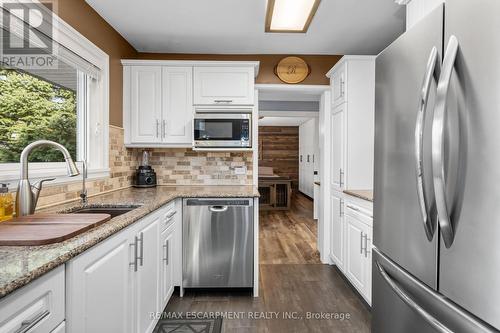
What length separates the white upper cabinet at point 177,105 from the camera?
10.0 ft

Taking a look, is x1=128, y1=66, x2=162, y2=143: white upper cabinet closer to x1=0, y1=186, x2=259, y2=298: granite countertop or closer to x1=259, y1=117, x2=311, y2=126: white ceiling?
x1=0, y1=186, x2=259, y2=298: granite countertop

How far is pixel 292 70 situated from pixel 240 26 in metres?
0.96

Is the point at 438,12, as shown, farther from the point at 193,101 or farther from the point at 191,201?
the point at 193,101

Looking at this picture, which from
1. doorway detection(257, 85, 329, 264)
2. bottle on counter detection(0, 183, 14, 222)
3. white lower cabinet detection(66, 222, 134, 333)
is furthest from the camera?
doorway detection(257, 85, 329, 264)

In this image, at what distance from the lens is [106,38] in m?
→ 2.70

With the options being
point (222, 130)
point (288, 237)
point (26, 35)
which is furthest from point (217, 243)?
point (288, 237)

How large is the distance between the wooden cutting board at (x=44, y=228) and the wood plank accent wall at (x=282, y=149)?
858cm

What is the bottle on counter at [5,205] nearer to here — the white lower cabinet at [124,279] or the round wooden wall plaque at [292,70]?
the white lower cabinet at [124,279]

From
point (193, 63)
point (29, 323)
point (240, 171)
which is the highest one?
point (193, 63)

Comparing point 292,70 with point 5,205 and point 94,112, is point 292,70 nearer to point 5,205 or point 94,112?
point 94,112

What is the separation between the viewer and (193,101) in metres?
3.06

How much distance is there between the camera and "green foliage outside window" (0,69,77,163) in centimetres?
170

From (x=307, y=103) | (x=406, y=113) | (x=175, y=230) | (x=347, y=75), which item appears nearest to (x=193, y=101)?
(x=175, y=230)

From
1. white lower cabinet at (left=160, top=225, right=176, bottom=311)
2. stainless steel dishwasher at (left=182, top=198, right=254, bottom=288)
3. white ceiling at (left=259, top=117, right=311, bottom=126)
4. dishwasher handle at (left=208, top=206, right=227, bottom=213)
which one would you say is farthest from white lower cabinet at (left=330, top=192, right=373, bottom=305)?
white ceiling at (left=259, top=117, right=311, bottom=126)
